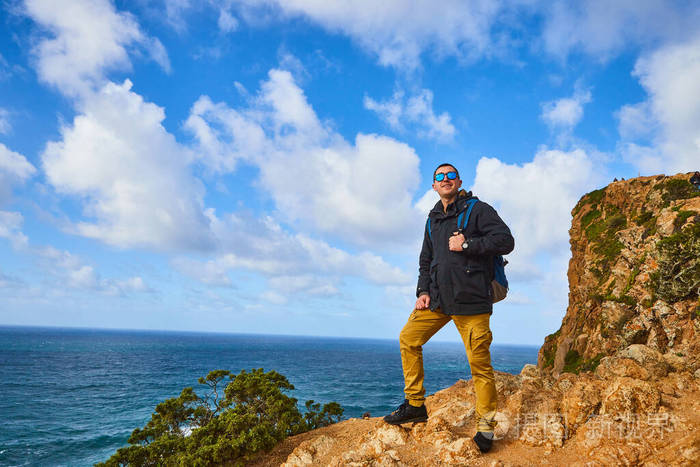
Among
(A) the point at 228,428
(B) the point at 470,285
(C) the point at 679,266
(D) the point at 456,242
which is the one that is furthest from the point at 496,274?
(C) the point at 679,266

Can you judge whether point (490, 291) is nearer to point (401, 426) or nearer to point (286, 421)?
point (401, 426)

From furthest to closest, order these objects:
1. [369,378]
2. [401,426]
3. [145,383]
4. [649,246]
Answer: [369,378]
[145,383]
[649,246]
[401,426]

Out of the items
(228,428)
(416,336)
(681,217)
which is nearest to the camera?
(416,336)

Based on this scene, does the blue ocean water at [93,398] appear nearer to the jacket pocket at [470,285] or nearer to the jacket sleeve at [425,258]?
the jacket sleeve at [425,258]

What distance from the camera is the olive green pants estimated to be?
456cm

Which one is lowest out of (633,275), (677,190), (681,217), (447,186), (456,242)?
(456,242)

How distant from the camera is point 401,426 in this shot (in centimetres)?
595

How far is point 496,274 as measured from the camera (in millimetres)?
4766

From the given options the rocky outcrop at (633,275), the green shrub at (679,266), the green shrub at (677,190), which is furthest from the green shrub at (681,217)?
the green shrub at (677,190)

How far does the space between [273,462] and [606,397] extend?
22.9 ft

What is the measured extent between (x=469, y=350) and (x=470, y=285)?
81cm

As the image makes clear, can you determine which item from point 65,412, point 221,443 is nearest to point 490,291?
point 221,443

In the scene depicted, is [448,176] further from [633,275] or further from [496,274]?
[633,275]

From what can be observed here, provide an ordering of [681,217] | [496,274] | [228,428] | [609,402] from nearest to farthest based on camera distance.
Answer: [496,274], [609,402], [228,428], [681,217]
